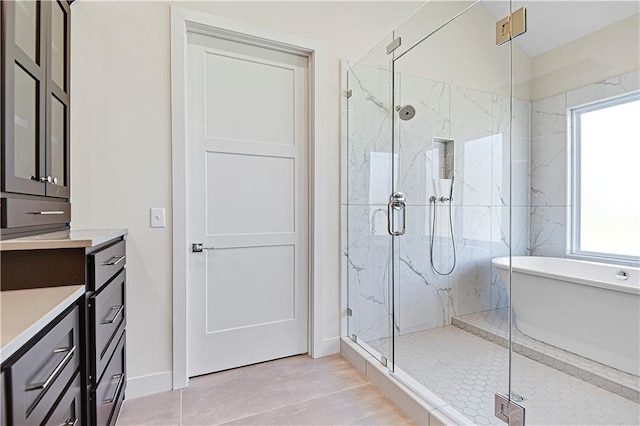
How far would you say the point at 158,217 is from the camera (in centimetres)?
191

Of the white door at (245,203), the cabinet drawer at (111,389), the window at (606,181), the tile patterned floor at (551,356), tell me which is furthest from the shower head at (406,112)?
the cabinet drawer at (111,389)

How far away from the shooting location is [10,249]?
3.46 ft

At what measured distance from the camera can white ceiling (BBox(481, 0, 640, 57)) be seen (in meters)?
2.17

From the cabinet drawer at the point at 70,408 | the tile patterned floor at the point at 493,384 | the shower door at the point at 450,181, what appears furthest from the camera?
the shower door at the point at 450,181

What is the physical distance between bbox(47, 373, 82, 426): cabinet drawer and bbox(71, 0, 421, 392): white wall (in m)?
0.87

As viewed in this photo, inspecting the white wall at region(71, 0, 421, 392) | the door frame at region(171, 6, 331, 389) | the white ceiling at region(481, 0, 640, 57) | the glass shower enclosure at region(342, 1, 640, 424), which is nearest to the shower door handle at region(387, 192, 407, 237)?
the glass shower enclosure at region(342, 1, 640, 424)

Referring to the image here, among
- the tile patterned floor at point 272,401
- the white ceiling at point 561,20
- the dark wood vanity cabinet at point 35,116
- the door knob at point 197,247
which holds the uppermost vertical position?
the white ceiling at point 561,20

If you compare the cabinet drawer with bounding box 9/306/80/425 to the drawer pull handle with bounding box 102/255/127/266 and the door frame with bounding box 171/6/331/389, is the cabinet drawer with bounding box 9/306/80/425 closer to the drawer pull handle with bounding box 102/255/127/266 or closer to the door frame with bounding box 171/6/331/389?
the drawer pull handle with bounding box 102/255/127/266

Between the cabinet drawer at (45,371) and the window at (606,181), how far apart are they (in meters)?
3.02

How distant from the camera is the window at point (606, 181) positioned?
2.11 meters

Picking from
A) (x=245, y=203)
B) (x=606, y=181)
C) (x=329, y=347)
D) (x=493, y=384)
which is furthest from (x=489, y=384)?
(x=245, y=203)

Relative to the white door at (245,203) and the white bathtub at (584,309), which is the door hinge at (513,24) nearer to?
the white door at (245,203)

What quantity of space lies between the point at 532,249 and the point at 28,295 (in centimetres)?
322

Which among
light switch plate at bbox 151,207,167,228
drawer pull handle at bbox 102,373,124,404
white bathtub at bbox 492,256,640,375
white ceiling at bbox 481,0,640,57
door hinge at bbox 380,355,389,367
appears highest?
white ceiling at bbox 481,0,640,57
